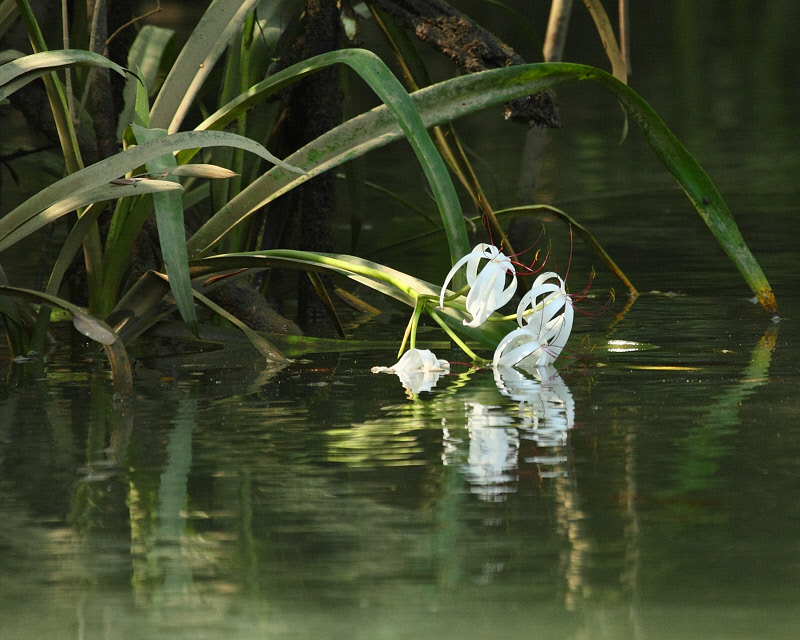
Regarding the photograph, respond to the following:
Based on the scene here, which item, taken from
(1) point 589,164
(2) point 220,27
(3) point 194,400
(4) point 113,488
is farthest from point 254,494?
(1) point 589,164

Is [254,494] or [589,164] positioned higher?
[589,164]

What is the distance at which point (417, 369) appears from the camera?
1.67m

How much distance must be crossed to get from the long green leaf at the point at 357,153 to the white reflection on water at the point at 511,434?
0.66 feet

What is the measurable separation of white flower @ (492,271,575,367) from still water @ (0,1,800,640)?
0.13ft

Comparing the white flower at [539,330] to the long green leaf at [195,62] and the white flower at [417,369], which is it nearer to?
the white flower at [417,369]

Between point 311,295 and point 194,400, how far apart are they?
780 millimetres

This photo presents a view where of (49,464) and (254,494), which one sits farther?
(49,464)

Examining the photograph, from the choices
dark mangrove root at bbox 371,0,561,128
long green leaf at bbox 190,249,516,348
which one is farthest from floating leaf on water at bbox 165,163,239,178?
dark mangrove root at bbox 371,0,561,128

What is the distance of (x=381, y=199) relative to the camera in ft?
13.4

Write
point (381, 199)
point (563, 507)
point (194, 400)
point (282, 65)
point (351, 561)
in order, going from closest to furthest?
point (351, 561) → point (563, 507) → point (194, 400) → point (282, 65) → point (381, 199)

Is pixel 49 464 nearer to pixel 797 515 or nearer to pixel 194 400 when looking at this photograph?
pixel 194 400

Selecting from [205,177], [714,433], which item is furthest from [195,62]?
[714,433]

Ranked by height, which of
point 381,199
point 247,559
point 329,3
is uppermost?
point 329,3

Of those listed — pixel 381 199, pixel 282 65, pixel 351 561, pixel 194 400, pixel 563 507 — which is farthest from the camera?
pixel 381 199
